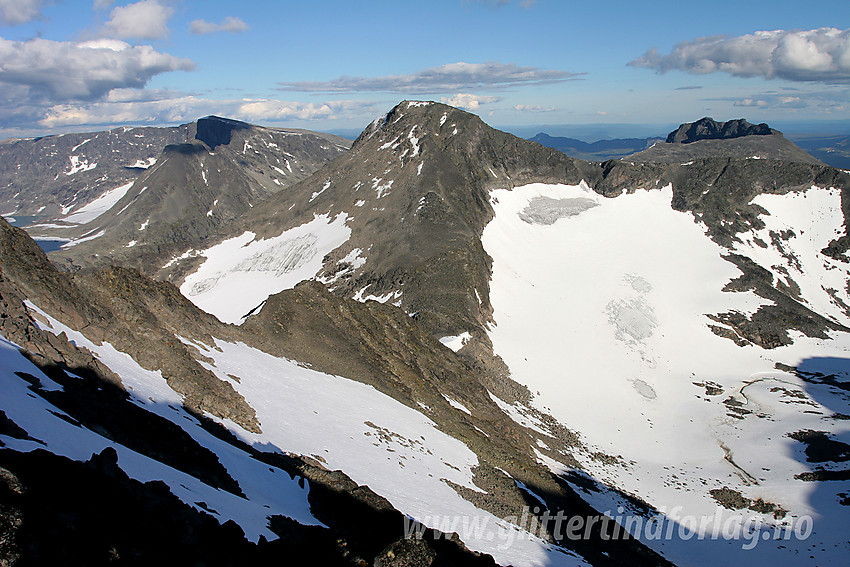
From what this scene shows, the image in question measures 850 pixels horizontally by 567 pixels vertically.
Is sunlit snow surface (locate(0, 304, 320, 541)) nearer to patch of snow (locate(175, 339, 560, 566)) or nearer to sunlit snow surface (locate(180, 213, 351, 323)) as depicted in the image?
patch of snow (locate(175, 339, 560, 566))

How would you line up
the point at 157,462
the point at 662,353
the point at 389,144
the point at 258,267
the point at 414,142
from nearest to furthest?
the point at 157,462
the point at 662,353
the point at 258,267
the point at 414,142
the point at 389,144

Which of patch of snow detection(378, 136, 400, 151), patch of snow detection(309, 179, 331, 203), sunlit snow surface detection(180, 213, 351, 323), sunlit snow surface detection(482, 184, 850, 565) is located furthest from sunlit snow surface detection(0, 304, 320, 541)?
patch of snow detection(378, 136, 400, 151)

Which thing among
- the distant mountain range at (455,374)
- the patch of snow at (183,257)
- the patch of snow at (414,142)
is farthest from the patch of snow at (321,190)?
the patch of snow at (183,257)

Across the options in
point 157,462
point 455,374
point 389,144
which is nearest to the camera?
point 157,462

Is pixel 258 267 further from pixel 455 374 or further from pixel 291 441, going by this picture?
pixel 291 441

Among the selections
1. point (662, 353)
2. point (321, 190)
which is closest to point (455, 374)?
point (662, 353)

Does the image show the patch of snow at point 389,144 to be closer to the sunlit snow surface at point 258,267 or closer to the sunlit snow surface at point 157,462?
the sunlit snow surface at point 258,267
